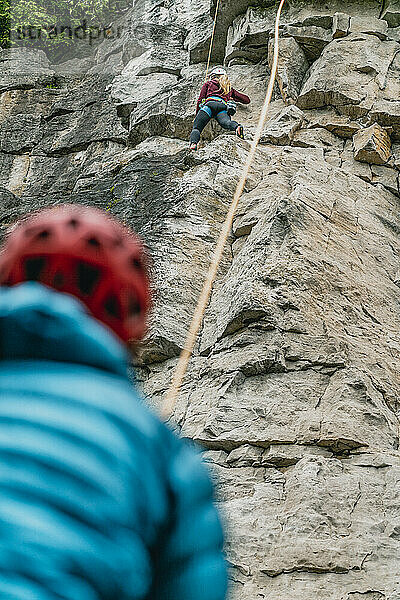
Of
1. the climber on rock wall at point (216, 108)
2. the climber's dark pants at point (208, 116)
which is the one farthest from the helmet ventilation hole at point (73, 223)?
the climber's dark pants at point (208, 116)

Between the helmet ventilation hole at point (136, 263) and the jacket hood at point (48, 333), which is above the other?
the helmet ventilation hole at point (136, 263)

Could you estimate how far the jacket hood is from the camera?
49.8 inches

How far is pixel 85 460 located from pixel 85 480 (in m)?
0.03

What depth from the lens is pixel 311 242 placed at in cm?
666

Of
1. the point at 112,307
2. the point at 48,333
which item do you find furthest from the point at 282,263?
the point at 48,333

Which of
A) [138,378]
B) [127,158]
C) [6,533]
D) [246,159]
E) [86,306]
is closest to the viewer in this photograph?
[6,533]

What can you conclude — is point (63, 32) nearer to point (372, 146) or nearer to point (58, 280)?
point (372, 146)

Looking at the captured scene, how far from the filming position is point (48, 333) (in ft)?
4.17

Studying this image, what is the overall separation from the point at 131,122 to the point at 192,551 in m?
10.6

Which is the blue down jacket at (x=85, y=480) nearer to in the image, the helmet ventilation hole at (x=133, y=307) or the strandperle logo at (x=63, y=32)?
the helmet ventilation hole at (x=133, y=307)

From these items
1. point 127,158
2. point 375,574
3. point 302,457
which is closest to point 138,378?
point 302,457

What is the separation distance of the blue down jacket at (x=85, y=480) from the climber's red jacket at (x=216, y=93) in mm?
8955

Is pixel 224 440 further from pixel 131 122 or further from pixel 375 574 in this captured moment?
pixel 131 122

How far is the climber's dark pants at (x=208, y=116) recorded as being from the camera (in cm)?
957
